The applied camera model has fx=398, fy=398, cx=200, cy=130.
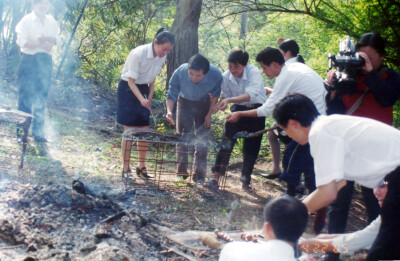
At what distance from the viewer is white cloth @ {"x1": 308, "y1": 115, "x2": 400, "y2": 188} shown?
2.70m

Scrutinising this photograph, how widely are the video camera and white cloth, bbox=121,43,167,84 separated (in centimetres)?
290

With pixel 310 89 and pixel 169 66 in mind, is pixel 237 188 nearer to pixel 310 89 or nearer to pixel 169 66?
pixel 310 89

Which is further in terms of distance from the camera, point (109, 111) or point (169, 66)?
point (109, 111)

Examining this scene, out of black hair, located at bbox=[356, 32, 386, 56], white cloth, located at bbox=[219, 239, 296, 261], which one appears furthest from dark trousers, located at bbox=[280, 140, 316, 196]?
white cloth, located at bbox=[219, 239, 296, 261]

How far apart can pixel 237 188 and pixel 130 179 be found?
177cm

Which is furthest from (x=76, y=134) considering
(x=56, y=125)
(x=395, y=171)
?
(x=395, y=171)

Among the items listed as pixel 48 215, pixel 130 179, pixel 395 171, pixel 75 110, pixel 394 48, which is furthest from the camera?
pixel 75 110

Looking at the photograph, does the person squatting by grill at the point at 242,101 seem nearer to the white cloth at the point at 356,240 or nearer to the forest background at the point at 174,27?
the forest background at the point at 174,27

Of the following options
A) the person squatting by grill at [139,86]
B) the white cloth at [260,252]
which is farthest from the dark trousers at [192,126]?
the white cloth at [260,252]

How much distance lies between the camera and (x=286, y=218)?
8.05 feet

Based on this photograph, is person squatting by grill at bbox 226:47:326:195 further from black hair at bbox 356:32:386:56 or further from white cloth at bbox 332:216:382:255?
white cloth at bbox 332:216:382:255

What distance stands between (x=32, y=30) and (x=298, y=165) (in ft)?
16.4

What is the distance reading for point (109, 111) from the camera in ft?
36.7

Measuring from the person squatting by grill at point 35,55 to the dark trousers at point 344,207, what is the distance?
17.5 feet
